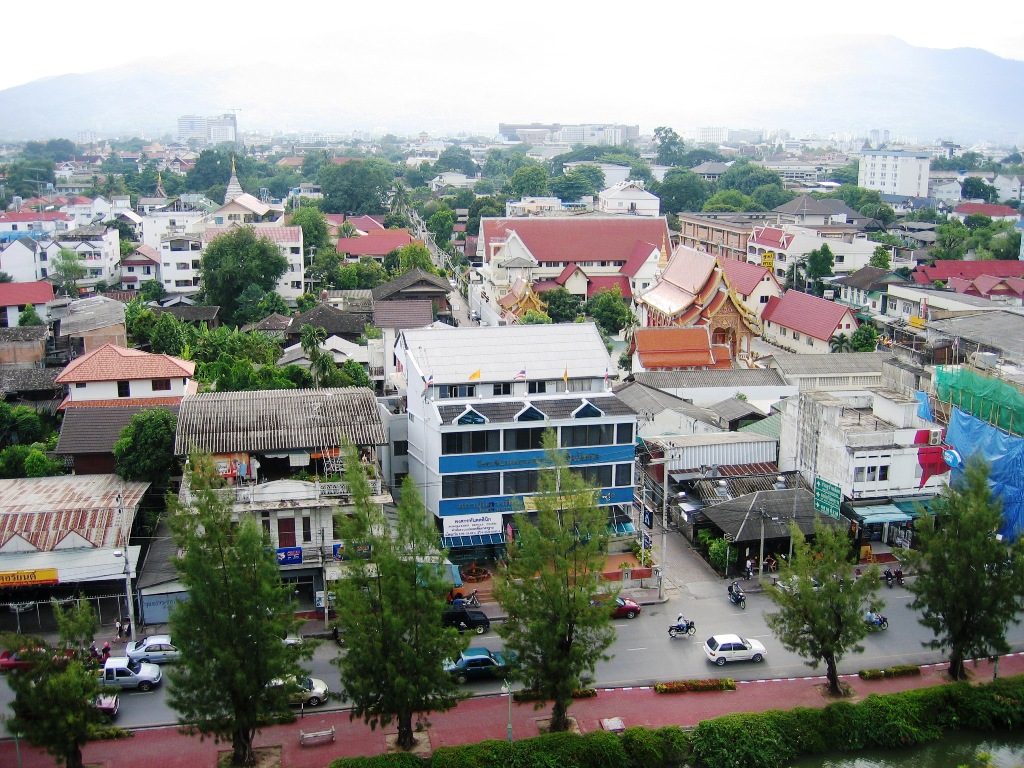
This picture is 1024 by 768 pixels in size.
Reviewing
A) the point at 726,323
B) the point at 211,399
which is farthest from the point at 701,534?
the point at 726,323

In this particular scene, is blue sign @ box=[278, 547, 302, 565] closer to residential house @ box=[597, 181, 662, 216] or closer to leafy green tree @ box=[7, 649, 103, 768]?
leafy green tree @ box=[7, 649, 103, 768]

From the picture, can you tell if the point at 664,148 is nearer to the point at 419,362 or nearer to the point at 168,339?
the point at 168,339

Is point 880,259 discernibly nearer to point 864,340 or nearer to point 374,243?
point 864,340

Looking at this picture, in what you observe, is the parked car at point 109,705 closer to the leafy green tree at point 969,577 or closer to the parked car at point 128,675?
the parked car at point 128,675

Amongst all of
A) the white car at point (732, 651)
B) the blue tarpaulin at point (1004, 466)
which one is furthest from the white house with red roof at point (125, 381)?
the blue tarpaulin at point (1004, 466)

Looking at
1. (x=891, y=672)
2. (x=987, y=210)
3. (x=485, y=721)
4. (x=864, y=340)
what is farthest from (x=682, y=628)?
(x=987, y=210)
